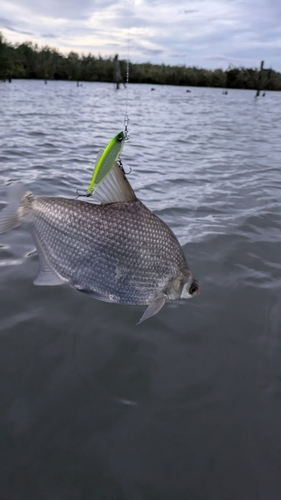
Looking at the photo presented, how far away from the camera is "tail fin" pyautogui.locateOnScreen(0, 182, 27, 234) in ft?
7.24

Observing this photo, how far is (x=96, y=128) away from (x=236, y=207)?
389 inches

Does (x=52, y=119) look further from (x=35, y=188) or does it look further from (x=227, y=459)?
(x=227, y=459)

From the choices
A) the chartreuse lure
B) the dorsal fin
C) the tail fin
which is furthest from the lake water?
the chartreuse lure

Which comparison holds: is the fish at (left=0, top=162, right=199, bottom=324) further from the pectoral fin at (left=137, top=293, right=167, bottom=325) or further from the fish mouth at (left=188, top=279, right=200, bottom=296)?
Result: the fish mouth at (left=188, top=279, right=200, bottom=296)

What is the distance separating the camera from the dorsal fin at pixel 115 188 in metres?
2.08

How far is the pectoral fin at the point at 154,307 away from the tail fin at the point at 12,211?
0.89 metres

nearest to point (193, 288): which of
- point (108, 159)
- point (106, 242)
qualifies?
point (106, 242)

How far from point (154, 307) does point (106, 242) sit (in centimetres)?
46

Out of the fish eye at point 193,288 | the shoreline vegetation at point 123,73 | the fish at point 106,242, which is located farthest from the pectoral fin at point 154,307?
the shoreline vegetation at point 123,73

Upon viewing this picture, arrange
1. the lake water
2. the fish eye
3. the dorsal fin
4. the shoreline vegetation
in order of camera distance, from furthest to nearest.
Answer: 1. the shoreline vegetation
2. the fish eye
3. the dorsal fin
4. the lake water

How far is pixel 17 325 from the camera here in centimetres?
292

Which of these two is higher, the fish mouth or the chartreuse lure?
the chartreuse lure

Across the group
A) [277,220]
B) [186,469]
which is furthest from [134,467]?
[277,220]

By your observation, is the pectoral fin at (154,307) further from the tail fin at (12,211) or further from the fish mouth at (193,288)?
the tail fin at (12,211)
